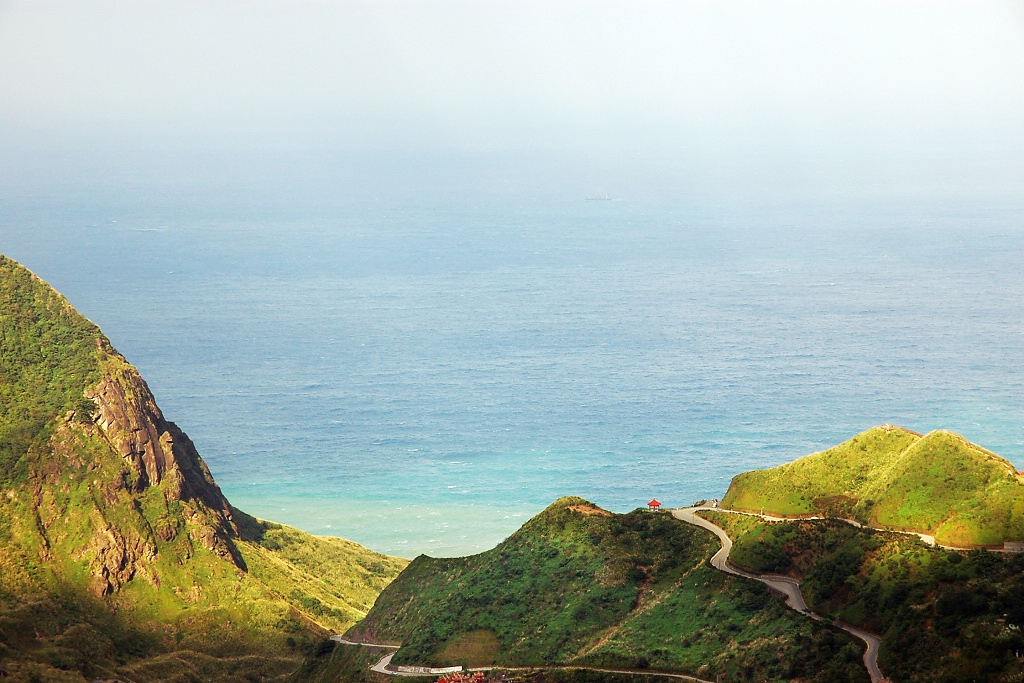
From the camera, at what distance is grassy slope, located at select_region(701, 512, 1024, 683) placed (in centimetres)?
7106

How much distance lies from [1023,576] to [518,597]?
37.2 meters

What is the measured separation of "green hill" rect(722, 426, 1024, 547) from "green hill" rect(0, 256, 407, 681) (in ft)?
142

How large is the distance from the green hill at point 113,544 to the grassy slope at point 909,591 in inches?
1782

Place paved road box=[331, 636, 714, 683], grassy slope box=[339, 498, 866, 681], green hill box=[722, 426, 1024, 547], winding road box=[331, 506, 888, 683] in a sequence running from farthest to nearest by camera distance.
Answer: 1. green hill box=[722, 426, 1024, 547]
2. grassy slope box=[339, 498, 866, 681]
3. paved road box=[331, 636, 714, 683]
4. winding road box=[331, 506, 888, 683]

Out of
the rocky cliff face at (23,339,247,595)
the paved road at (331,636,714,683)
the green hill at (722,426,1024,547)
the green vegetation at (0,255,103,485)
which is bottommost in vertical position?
the paved road at (331,636,714,683)

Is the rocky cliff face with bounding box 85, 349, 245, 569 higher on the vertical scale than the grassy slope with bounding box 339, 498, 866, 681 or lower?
higher

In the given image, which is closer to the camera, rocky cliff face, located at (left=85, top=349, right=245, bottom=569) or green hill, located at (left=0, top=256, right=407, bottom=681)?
green hill, located at (left=0, top=256, right=407, bottom=681)

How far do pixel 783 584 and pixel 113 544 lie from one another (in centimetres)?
6045

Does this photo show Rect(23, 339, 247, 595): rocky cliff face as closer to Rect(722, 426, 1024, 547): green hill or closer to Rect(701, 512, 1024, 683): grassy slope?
Rect(722, 426, 1024, 547): green hill

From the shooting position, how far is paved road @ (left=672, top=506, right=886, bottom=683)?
255 feet

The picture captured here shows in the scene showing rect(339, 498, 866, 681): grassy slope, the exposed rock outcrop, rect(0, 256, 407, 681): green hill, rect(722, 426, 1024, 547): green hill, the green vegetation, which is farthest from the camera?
the exposed rock outcrop

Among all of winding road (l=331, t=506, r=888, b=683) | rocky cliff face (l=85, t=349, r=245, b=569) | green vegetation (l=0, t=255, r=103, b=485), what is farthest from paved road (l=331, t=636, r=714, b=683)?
green vegetation (l=0, t=255, r=103, b=485)

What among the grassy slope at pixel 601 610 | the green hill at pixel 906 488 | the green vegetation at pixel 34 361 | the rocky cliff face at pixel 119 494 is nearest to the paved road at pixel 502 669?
the grassy slope at pixel 601 610

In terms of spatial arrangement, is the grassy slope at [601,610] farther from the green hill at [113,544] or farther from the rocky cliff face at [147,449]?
the rocky cliff face at [147,449]
